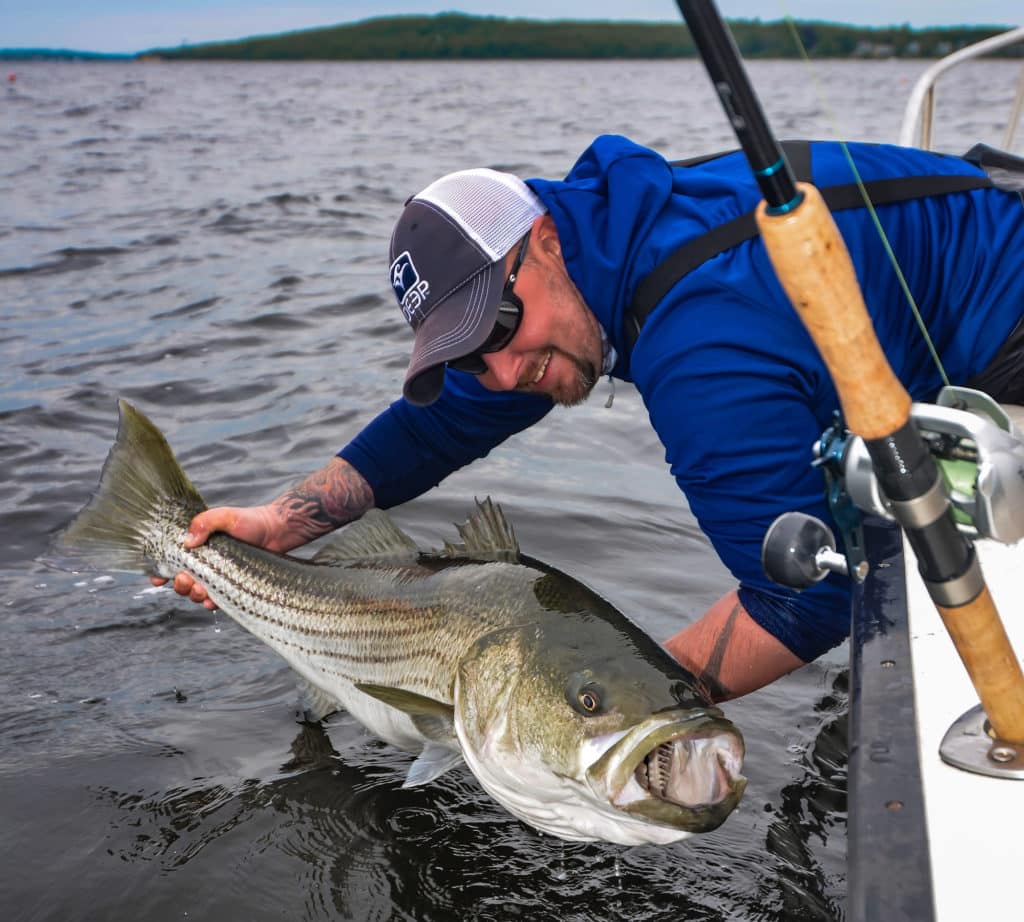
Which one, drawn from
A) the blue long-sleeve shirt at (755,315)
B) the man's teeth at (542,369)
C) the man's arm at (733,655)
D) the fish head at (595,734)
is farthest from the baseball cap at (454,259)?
the man's arm at (733,655)

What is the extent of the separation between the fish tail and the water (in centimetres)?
52

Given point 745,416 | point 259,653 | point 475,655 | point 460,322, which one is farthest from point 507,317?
point 259,653

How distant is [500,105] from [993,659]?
35.6 metres

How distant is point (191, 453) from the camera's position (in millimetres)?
6391

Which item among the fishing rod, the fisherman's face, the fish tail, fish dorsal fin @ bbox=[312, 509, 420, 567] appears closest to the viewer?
the fishing rod

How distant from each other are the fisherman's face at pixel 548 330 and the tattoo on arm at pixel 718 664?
800 mm

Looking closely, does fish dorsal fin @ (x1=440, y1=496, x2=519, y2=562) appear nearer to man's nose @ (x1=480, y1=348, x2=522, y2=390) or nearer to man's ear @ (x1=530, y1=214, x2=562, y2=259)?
man's nose @ (x1=480, y1=348, x2=522, y2=390)

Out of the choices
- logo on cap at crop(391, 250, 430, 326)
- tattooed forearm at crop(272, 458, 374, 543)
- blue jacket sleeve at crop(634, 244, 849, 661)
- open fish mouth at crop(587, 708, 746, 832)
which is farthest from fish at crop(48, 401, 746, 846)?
logo on cap at crop(391, 250, 430, 326)

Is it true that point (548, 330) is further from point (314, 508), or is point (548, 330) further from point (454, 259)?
point (314, 508)

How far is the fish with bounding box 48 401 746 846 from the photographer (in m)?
2.22

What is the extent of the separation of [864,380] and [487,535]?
163 cm

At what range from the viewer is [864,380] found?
163 centimetres

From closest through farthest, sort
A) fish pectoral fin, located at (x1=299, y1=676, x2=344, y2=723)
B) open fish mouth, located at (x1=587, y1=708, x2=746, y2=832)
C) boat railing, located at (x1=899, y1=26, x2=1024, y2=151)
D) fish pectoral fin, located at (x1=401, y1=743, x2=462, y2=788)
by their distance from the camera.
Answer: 1. open fish mouth, located at (x1=587, y1=708, x2=746, y2=832)
2. fish pectoral fin, located at (x1=401, y1=743, x2=462, y2=788)
3. fish pectoral fin, located at (x1=299, y1=676, x2=344, y2=723)
4. boat railing, located at (x1=899, y1=26, x2=1024, y2=151)

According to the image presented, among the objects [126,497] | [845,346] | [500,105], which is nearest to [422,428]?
[126,497]
